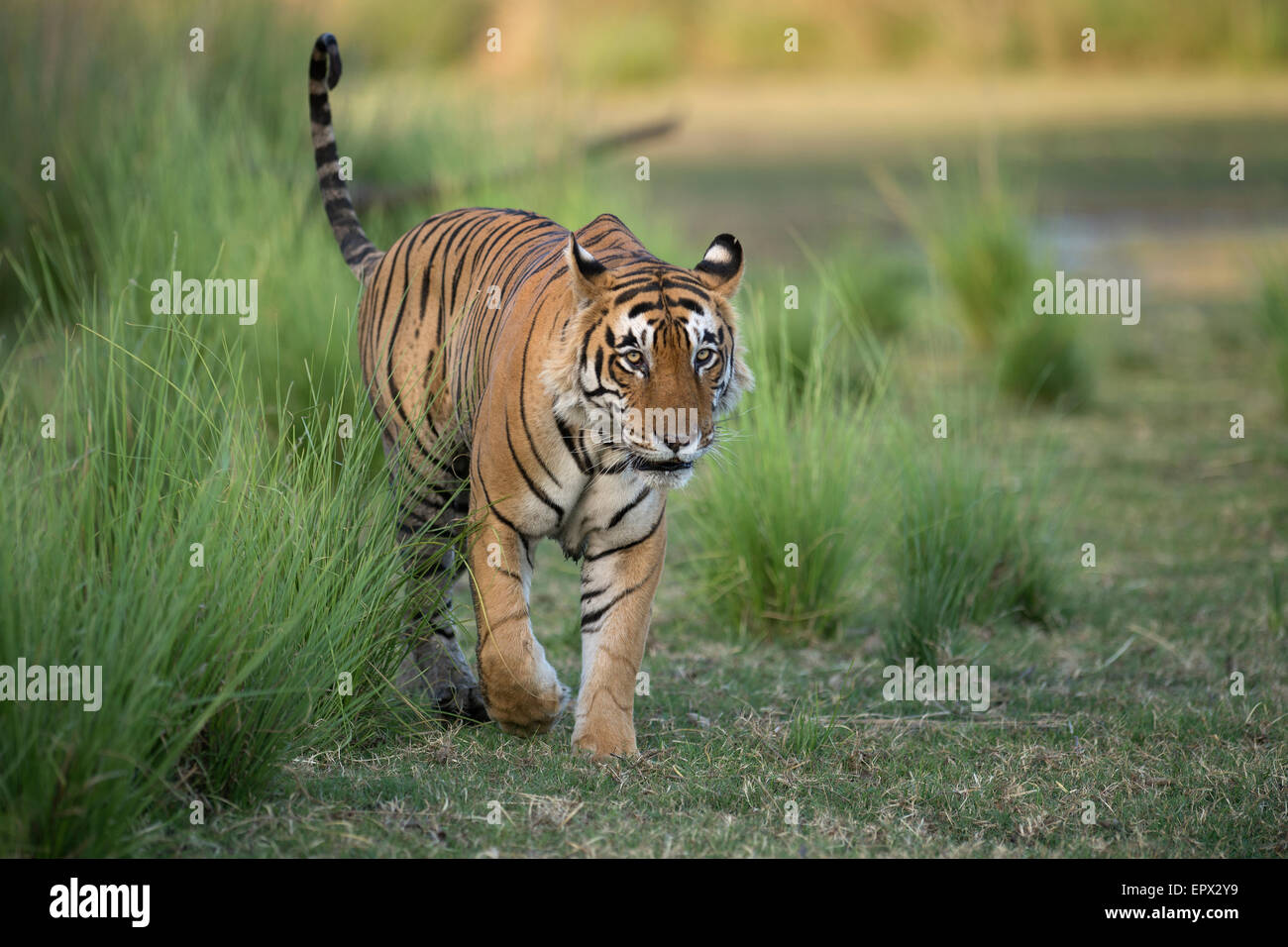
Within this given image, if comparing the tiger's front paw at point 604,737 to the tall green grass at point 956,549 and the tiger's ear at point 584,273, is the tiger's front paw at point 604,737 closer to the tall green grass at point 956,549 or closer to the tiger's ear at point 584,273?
the tiger's ear at point 584,273

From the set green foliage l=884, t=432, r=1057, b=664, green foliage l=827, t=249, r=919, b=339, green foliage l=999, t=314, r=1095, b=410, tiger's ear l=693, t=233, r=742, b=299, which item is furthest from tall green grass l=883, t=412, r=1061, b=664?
green foliage l=827, t=249, r=919, b=339

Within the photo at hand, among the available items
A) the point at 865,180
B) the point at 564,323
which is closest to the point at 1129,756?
the point at 564,323

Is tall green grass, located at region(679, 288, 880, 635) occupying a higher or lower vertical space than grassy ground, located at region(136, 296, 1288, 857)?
higher

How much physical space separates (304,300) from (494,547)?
7.44 ft

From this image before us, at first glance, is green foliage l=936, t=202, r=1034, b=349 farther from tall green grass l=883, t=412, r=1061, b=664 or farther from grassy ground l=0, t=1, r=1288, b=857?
tall green grass l=883, t=412, r=1061, b=664

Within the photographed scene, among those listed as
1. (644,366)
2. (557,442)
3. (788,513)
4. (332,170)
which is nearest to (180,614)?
(557,442)

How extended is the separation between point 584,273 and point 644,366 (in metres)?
0.29

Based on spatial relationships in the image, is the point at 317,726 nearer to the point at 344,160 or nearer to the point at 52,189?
the point at 344,160

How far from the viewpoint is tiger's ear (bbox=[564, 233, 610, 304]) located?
3.51m

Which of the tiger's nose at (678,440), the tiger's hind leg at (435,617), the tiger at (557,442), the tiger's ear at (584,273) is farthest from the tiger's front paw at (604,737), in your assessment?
the tiger's ear at (584,273)

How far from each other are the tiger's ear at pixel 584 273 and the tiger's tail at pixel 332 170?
4.41ft

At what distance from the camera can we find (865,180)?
22453 mm

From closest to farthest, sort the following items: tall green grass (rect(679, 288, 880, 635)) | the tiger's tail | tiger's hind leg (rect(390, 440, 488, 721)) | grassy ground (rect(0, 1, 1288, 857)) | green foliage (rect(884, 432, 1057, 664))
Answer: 1. grassy ground (rect(0, 1, 1288, 857))
2. tiger's hind leg (rect(390, 440, 488, 721))
3. the tiger's tail
4. green foliage (rect(884, 432, 1057, 664))
5. tall green grass (rect(679, 288, 880, 635))

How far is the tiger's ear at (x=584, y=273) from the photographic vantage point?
3.51 metres
